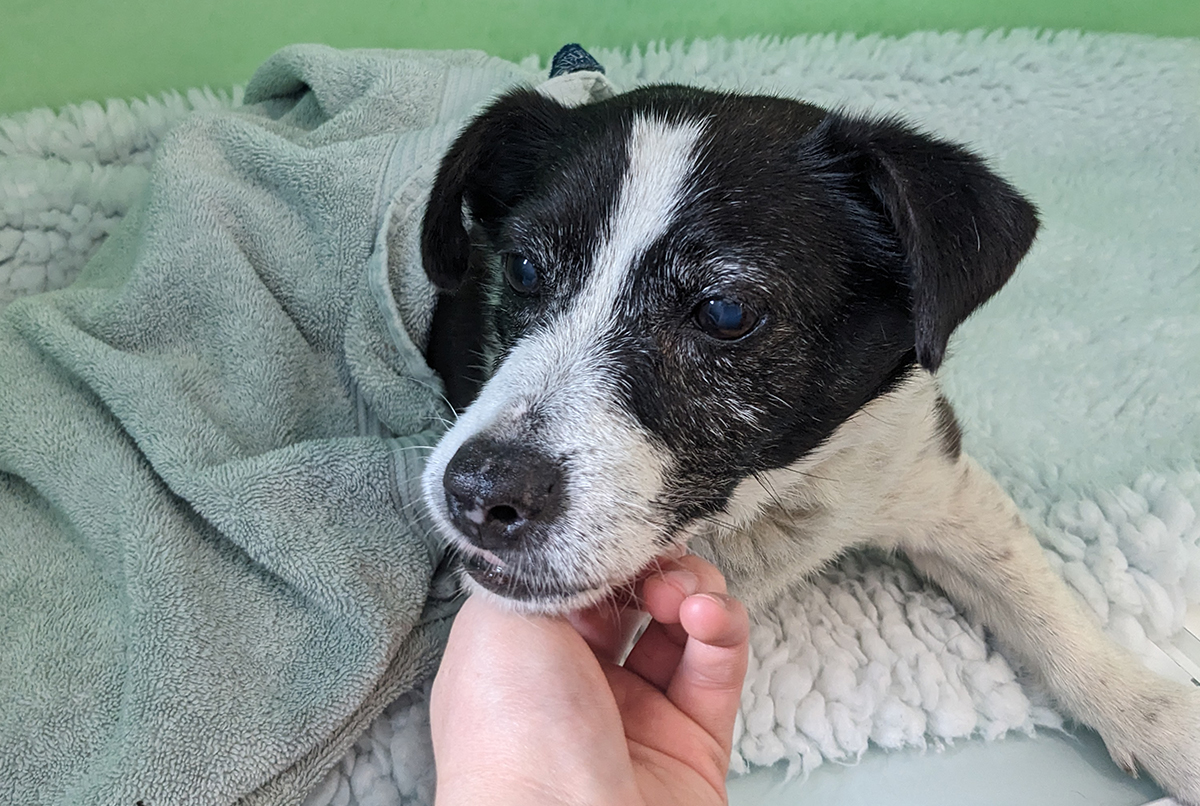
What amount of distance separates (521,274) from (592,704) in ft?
1.76

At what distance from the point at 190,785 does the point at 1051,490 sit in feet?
5.03

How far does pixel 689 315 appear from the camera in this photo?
975 mm

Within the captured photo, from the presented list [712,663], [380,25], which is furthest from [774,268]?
[380,25]

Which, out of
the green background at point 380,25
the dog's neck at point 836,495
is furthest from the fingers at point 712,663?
the green background at point 380,25

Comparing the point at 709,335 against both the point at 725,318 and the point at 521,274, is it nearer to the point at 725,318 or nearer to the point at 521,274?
the point at 725,318

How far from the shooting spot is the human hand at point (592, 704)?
0.82 m

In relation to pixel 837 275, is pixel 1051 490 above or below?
below

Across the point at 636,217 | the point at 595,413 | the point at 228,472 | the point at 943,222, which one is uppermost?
the point at 943,222

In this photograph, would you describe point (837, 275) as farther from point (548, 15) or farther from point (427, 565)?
point (548, 15)

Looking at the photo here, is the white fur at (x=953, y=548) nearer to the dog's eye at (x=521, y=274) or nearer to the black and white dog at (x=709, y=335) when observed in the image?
the black and white dog at (x=709, y=335)

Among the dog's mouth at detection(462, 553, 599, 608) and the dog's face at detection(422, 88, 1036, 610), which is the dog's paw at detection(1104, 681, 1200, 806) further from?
the dog's mouth at detection(462, 553, 599, 608)

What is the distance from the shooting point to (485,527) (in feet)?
2.88

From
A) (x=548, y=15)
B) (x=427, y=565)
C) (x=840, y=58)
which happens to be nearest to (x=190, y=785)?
(x=427, y=565)

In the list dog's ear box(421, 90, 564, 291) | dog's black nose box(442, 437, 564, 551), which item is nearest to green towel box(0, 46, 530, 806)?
dog's ear box(421, 90, 564, 291)
